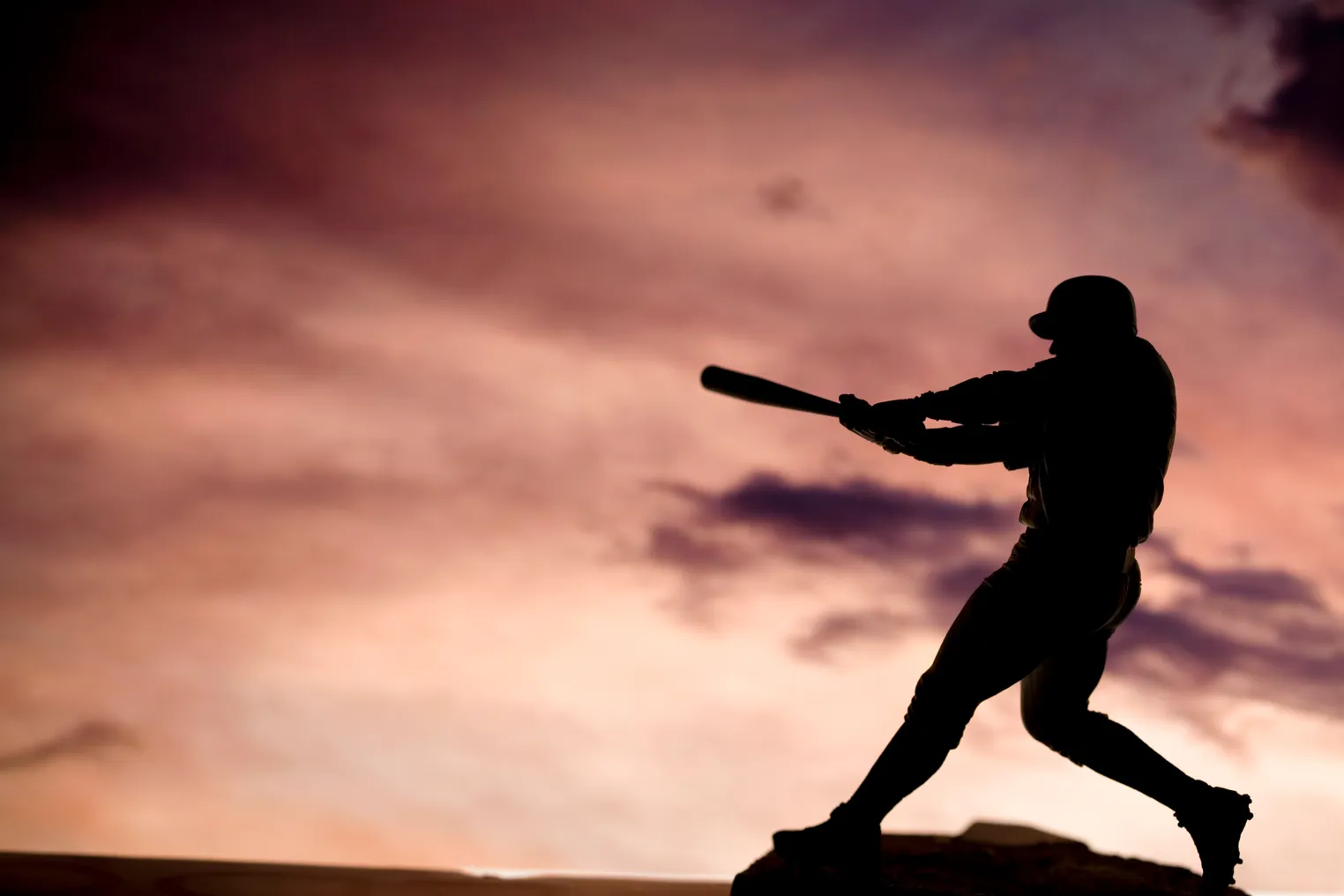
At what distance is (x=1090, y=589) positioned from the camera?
4.46m

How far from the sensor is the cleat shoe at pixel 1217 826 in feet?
15.4

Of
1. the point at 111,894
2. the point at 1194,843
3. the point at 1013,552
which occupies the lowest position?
the point at 111,894

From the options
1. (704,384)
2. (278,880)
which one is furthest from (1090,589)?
(278,880)

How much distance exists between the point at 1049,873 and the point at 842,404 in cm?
265

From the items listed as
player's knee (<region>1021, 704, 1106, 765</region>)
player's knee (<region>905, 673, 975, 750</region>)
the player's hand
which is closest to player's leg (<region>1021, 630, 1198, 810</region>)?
player's knee (<region>1021, 704, 1106, 765</region>)

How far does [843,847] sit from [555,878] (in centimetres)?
220

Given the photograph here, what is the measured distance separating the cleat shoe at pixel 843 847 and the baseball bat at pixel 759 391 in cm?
152

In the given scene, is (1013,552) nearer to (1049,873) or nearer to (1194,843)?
(1194,843)

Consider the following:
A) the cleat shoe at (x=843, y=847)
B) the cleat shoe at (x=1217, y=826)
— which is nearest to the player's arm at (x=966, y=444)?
the cleat shoe at (x=843, y=847)

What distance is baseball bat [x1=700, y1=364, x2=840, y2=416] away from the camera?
15.0ft

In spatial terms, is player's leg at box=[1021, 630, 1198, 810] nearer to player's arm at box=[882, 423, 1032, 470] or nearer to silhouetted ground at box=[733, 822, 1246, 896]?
silhouetted ground at box=[733, 822, 1246, 896]

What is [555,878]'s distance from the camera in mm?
6164

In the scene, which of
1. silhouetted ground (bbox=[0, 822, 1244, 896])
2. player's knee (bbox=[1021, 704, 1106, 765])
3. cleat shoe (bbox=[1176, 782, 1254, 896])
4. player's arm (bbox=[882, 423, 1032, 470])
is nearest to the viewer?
player's arm (bbox=[882, 423, 1032, 470])

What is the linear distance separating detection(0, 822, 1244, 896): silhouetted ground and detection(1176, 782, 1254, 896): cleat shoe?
66 centimetres
